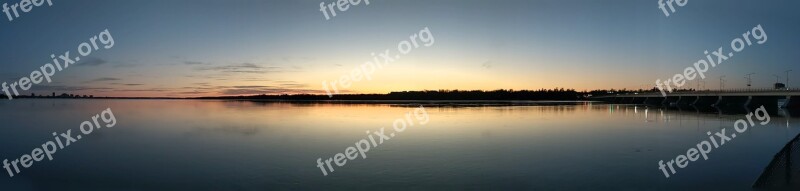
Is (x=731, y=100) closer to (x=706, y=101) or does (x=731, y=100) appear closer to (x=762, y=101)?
(x=706, y=101)

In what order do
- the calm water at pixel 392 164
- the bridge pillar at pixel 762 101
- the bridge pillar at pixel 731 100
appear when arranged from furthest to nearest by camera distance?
the bridge pillar at pixel 731 100
the bridge pillar at pixel 762 101
the calm water at pixel 392 164

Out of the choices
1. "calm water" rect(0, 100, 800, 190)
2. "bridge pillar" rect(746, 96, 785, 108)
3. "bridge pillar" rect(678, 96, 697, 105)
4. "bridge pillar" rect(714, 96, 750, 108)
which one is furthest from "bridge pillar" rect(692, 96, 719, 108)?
"calm water" rect(0, 100, 800, 190)

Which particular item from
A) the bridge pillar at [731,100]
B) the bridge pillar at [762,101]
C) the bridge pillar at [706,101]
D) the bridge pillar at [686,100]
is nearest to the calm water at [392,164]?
the bridge pillar at [762,101]

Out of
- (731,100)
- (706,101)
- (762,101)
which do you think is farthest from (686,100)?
(762,101)

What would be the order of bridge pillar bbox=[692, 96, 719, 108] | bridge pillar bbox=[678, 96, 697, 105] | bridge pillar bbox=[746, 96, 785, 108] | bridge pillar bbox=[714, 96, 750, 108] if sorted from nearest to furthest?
bridge pillar bbox=[746, 96, 785, 108]
bridge pillar bbox=[714, 96, 750, 108]
bridge pillar bbox=[692, 96, 719, 108]
bridge pillar bbox=[678, 96, 697, 105]

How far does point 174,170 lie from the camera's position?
19.9 m

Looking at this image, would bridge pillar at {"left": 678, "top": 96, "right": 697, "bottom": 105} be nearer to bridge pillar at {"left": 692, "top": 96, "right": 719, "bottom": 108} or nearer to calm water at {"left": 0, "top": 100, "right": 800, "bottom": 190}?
bridge pillar at {"left": 692, "top": 96, "right": 719, "bottom": 108}

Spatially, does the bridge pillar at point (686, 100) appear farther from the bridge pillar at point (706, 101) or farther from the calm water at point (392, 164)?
the calm water at point (392, 164)

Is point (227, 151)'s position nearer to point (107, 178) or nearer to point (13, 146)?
point (107, 178)

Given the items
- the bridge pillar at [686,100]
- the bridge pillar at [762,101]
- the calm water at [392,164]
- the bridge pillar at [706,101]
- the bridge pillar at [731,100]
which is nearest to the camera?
the calm water at [392,164]

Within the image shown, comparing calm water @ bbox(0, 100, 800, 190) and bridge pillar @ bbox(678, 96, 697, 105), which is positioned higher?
bridge pillar @ bbox(678, 96, 697, 105)

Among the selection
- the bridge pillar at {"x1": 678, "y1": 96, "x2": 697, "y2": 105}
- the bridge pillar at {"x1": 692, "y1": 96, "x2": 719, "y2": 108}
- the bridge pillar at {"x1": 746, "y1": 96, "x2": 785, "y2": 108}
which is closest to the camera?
the bridge pillar at {"x1": 746, "y1": 96, "x2": 785, "y2": 108}

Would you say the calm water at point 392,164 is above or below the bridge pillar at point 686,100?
below

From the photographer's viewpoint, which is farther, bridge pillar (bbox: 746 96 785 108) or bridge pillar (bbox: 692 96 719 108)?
bridge pillar (bbox: 692 96 719 108)
